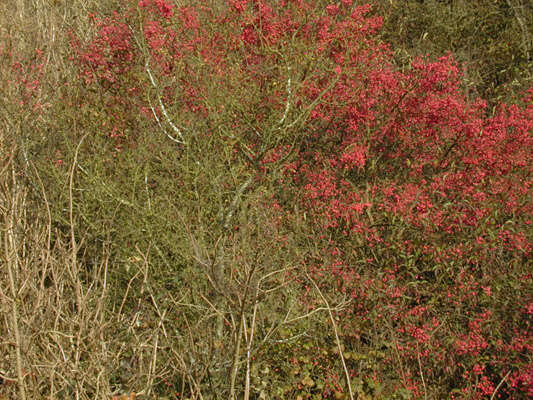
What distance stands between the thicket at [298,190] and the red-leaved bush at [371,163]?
3cm

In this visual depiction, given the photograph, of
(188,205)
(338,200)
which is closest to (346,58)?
(338,200)

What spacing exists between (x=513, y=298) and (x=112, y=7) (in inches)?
308

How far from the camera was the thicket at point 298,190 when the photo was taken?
226 inches

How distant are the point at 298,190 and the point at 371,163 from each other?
1.04 metres

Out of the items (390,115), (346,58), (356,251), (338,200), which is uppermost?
(346,58)

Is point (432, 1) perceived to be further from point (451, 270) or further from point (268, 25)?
point (451, 270)

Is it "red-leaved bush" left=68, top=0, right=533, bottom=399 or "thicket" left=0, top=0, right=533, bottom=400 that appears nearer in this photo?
"thicket" left=0, top=0, right=533, bottom=400

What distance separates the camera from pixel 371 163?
7.43 metres

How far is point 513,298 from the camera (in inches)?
243

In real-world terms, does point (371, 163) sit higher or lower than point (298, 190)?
higher

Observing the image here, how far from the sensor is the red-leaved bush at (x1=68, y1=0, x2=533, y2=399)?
6.06m

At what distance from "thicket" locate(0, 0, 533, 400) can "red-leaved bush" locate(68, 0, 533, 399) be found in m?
0.03

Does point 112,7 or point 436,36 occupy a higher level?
point 436,36

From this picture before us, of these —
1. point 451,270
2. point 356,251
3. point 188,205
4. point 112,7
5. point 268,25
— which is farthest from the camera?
point 112,7
